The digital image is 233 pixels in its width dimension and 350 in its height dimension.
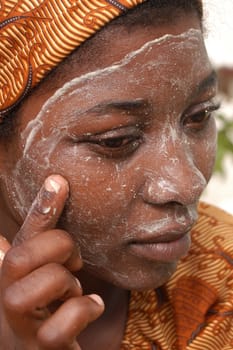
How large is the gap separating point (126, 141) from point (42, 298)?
0.46 meters

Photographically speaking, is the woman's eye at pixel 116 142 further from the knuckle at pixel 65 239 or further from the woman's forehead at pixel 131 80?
the knuckle at pixel 65 239

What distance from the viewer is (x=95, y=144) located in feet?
6.46

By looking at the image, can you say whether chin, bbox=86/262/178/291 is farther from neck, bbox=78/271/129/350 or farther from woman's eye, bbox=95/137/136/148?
woman's eye, bbox=95/137/136/148

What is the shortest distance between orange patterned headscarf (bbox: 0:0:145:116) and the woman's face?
0.14 ft

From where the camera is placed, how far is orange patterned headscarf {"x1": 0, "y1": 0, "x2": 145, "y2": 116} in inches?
76.2

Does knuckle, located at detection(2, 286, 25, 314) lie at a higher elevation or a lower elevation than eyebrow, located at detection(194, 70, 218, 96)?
lower

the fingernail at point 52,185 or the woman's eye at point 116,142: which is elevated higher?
the woman's eye at point 116,142

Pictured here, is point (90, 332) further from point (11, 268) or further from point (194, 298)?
point (11, 268)

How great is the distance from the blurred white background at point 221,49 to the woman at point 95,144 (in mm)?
287

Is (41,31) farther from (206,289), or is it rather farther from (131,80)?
(206,289)

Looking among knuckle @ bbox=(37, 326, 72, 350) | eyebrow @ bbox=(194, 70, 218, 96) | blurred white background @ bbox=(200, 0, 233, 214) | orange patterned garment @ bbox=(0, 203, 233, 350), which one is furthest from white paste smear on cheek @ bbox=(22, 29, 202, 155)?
orange patterned garment @ bbox=(0, 203, 233, 350)

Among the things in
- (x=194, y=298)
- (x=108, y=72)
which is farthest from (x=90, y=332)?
(x=108, y=72)

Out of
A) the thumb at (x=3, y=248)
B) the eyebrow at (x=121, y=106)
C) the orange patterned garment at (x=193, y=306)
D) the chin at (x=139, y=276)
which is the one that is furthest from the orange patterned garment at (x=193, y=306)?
the eyebrow at (x=121, y=106)

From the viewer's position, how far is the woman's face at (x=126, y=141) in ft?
6.40
